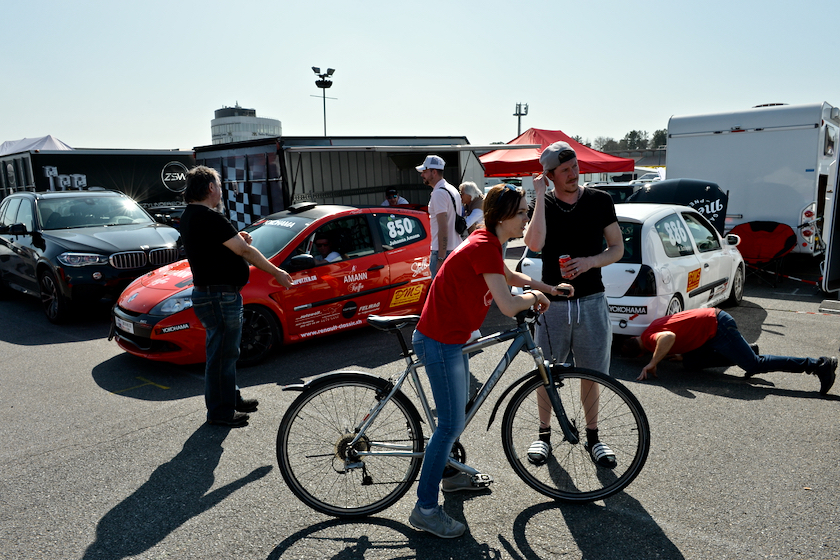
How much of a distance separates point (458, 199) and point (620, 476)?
3.41m

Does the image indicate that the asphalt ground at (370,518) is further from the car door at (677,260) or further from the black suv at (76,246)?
Answer: the black suv at (76,246)

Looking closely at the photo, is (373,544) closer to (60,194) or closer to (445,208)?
(445,208)

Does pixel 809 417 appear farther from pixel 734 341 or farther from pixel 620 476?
pixel 620 476

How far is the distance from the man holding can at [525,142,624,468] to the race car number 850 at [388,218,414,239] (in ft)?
11.4

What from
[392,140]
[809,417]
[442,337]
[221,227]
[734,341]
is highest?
[392,140]

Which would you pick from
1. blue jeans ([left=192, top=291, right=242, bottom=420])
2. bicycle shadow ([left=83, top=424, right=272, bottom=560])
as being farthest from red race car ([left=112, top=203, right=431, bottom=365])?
bicycle shadow ([left=83, top=424, right=272, bottom=560])

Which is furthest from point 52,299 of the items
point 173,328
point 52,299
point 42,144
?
point 42,144

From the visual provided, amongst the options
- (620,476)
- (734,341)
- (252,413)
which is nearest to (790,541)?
(620,476)

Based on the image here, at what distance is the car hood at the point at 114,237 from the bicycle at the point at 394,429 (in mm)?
5999

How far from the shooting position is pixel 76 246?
26.0 feet

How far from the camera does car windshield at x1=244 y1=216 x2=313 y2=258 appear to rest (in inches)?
247

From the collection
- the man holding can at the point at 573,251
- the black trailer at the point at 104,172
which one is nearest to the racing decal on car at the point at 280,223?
the man holding can at the point at 573,251

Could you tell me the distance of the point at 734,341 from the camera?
4977mm

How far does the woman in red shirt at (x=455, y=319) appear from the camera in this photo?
281 centimetres
